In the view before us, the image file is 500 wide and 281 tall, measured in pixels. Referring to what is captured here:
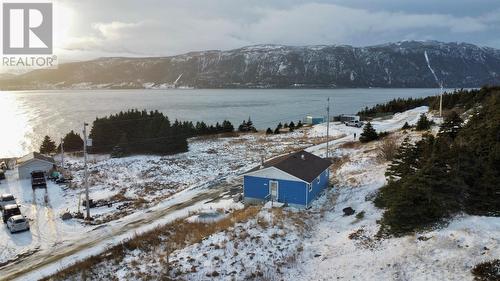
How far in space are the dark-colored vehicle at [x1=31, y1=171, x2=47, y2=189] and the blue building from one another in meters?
23.3

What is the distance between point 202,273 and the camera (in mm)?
18109

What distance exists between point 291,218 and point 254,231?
3.34m

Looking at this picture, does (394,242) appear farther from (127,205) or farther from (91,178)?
(91,178)

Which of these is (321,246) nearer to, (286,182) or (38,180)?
(286,182)

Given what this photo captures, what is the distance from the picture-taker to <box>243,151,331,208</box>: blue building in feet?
89.8

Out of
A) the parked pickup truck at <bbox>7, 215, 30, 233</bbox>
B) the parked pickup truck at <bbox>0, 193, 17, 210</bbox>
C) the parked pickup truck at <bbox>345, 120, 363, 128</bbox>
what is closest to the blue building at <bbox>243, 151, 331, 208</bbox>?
the parked pickup truck at <bbox>7, 215, 30, 233</bbox>

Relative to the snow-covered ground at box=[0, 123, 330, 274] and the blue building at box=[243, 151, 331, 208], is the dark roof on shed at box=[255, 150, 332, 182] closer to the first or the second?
the blue building at box=[243, 151, 331, 208]

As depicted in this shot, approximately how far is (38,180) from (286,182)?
90.5ft

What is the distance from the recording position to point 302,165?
29.8 m

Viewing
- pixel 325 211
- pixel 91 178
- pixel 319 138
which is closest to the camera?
pixel 325 211

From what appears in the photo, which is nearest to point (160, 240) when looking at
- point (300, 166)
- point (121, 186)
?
point (300, 166)

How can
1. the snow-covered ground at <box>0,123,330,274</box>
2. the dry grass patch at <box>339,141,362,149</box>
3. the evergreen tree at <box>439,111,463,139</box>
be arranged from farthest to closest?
the dry grass patch at <box>339,141,362,149</box>
the evergreen tree at <box>439,111,463,139</box>
the snow-covered ground at <box>0,123,330,274</box>

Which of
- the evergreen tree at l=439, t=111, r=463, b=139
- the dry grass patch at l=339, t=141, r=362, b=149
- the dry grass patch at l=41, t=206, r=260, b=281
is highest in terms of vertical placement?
the evergreen tree at l=439, t=111, r=463, b=139

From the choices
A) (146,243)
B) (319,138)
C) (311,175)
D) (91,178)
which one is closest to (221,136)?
(319,138)
